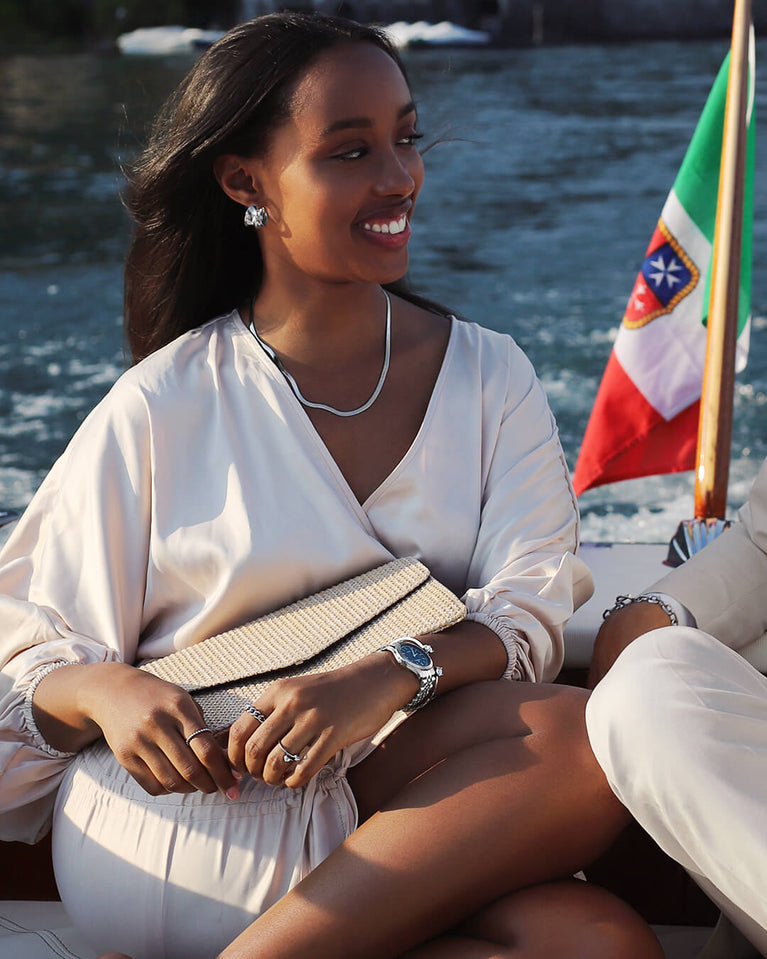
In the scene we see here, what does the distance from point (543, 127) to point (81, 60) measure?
38.7 ft

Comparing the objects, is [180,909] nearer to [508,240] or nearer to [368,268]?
[368,268]

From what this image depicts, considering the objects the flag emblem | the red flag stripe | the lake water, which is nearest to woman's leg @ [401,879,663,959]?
the lake water

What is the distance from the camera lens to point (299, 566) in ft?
4.94

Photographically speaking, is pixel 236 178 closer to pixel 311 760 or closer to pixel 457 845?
pixel 311 760

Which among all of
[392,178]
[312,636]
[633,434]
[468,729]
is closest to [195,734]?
[312,636]

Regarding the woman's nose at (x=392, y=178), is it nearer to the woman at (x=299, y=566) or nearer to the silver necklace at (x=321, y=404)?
the woman at (x=299, y=566)

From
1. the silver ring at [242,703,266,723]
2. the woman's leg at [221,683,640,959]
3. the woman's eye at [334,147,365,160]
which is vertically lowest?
the woman's leg at [221,683,640,959]

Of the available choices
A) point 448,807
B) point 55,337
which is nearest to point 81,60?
point 55,337

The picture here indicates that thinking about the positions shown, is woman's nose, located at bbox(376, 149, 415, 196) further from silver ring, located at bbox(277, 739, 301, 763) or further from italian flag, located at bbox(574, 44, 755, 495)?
italian flag, located at bbox(574, 44, 755, 495)

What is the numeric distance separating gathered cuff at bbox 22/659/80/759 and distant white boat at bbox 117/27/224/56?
24.9 m

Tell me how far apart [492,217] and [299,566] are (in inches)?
461

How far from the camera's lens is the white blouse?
1482mm

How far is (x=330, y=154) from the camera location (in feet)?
5.09

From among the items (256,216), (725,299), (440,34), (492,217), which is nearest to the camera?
(256,216)
